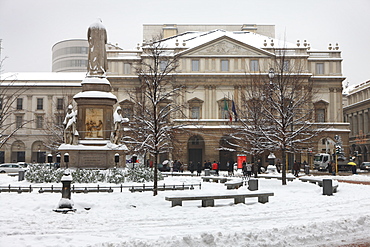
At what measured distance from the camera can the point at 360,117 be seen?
93000mm

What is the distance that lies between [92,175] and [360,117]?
80.2 meters

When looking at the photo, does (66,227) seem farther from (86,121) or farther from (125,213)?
(86,121)

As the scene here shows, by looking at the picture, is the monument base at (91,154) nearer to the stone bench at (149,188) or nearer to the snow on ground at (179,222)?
the stone bench at (149,188)

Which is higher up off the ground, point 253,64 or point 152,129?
point 253,64

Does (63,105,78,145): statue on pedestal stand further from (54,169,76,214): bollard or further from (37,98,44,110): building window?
(37,98,44,110): building window

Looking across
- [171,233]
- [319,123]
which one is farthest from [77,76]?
[171,233]

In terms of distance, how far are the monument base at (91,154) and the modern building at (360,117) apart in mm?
65616

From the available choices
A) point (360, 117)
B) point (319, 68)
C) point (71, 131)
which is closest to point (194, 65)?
point (319, 68)

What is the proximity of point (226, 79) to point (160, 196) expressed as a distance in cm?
5028

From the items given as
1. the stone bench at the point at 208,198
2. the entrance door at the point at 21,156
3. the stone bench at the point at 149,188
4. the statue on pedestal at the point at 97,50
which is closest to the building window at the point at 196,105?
the entrance door at the point at 21,156

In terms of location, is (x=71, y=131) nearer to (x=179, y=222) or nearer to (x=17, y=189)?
(x=17, y=189)

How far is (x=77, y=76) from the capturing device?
84.2 m

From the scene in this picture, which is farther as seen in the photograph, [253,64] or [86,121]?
[253,64]

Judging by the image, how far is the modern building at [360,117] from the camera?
87250 mm
